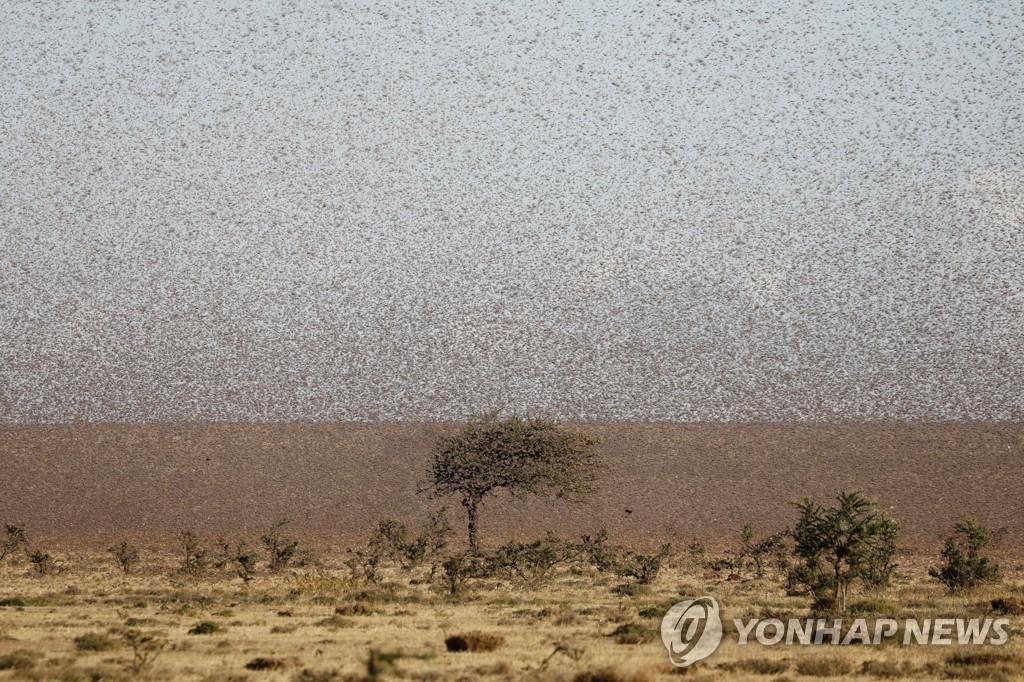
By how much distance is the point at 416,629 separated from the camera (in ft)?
83.1

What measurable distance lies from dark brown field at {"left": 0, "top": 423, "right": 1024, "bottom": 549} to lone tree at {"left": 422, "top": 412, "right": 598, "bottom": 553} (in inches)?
352

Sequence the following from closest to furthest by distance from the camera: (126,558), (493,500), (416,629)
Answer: (416,629), (126,558), (493,500)

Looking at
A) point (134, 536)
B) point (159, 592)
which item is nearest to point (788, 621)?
point (159, 592)

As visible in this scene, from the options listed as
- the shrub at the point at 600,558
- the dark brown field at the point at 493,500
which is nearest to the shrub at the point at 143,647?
the shrub at the point at 600,558

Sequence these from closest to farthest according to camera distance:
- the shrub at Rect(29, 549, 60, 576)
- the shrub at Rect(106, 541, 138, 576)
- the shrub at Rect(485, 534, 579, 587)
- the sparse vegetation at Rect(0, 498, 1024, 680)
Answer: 1. the sparse vegetation at Rect(0, 498, 1024, 680)
2. the shrub at Rect(485, 534, 579, 587)
3. the shrub at Rect(29, 549, 60, 576)
4. the shrub at Rect(106, 541, 138, 576)

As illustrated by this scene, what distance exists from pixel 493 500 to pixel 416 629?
56.8 m

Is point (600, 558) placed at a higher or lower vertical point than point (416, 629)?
lower

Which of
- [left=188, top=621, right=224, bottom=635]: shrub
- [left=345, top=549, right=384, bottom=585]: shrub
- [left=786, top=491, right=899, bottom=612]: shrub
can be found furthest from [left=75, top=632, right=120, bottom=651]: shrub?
[left=786, top=491, right=899, bottom=612]: shrub

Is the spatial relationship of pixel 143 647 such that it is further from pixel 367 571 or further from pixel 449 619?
pixel 367 571

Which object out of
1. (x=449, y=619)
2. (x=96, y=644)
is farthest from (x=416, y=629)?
(x=96, y=644)

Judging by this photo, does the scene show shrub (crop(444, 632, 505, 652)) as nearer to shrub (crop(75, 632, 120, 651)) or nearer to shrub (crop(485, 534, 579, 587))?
shrub (crop(75, 632, 120, 651))

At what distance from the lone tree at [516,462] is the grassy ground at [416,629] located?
13.1 metres

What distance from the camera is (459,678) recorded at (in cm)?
1886

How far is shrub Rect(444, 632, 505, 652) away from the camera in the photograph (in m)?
22.0
